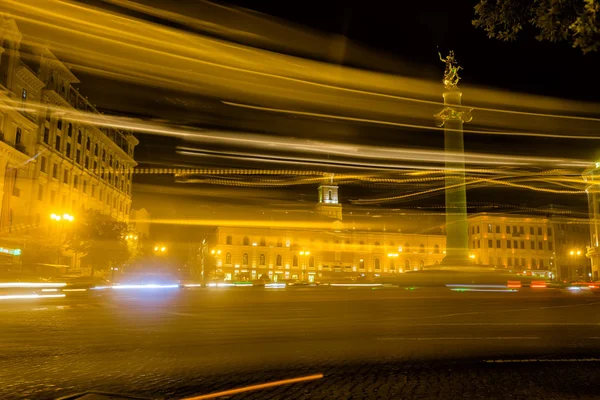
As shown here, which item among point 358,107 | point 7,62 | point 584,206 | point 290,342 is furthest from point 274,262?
point 290,342

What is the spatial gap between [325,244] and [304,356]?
320ft

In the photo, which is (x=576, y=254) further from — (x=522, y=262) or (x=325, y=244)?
(x=325, y=244)

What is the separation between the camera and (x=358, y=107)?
2711 centimetres

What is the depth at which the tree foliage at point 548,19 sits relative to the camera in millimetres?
5680

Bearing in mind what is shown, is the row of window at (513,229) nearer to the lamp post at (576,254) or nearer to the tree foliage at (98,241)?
the lamp post at (576,254)

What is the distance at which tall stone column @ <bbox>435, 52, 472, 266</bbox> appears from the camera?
1298 inches

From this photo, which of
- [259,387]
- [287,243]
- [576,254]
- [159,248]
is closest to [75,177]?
[159,248]

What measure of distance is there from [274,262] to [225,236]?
10974 millimetres

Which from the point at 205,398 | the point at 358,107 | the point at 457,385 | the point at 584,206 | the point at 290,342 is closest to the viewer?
the point at 205,398

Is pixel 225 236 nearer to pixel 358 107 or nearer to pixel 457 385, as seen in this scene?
pixel 358 107

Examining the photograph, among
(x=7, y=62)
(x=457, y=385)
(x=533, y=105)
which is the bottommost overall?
(x=457, y=385)

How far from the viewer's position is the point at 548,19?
20.3ft

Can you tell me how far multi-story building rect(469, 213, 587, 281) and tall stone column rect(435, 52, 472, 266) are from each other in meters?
68.8

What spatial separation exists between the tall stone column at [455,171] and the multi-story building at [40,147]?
30.4m
